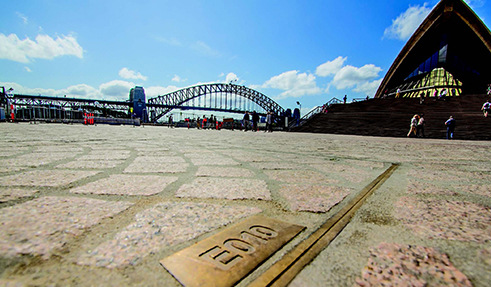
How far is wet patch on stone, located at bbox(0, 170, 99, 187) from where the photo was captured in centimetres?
154

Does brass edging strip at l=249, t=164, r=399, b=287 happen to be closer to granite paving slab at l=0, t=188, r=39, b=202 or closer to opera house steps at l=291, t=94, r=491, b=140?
granite paving slab at l=0, t=188, r=39, b=202

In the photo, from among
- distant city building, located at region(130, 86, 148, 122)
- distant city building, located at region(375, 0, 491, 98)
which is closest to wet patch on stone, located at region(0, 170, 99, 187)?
distant city building, located at region(375, 0, 491, 98)

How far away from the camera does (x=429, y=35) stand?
41.4 meters

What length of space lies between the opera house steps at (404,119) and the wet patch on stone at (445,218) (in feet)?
49.8

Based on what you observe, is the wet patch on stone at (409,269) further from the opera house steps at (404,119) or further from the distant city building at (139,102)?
the distant city building at (139,102)

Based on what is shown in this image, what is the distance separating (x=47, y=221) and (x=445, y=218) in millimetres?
1773

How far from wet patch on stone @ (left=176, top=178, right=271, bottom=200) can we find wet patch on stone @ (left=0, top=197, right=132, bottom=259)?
391mm

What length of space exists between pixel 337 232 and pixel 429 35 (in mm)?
54720

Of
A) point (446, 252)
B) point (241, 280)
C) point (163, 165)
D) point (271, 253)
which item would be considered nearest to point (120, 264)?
point (241, 280)

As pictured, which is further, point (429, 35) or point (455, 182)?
point (429, 35)

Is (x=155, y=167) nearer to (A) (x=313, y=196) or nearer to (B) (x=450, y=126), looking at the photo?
(A) (x=313, y=196)

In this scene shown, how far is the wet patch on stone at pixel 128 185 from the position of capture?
4.70 ft

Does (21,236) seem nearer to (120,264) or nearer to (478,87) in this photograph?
(120,264)

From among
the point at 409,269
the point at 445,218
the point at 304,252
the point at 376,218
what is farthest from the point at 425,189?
the point at 304,252
